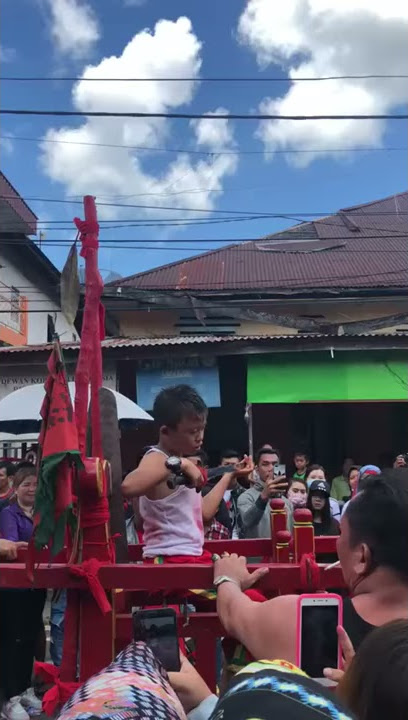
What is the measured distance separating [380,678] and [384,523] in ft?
2.91

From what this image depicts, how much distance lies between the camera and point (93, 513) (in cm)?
230

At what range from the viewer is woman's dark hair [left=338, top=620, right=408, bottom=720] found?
91 cm

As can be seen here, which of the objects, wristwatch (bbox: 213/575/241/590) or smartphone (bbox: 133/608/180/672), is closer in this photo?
smartphone (bbox: 133/608/180/672)

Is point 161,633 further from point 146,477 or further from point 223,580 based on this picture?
point 146,477

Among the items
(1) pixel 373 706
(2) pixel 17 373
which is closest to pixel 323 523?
(1) pixel 373 706

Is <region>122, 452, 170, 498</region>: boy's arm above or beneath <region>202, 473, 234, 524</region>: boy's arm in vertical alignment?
above

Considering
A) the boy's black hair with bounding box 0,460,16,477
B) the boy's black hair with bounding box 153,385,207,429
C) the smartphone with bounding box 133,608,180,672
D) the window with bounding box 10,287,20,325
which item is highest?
the window with bounding box 10,287,20,325

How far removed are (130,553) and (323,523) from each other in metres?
2.69

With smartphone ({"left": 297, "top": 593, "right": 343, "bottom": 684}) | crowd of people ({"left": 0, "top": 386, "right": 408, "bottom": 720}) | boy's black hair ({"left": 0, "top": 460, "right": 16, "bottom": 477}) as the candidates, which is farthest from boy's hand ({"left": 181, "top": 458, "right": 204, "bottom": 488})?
boy's black hair ({"left": 0, "top": 460, "right": 16, "bottom": 477})

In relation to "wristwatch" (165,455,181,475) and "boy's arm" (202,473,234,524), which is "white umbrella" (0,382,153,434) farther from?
"wristwatch" (165,455,181,475)

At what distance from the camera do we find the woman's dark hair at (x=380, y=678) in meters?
0.91

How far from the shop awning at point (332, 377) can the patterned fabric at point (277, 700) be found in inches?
386

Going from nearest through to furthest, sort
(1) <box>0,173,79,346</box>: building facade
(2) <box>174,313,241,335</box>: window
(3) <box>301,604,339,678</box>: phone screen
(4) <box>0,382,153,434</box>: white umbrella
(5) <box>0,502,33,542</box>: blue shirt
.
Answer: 1. (3) <box>301,604,339,678</box>: phone screen
2. (5) <box>0,502,33,542</box>: blue shirt
3. (4) <box>0,382,153,434</box>: white umbrella
4. (2) <box>174,313,241,335</box>: window
5. (1) <box>0,173,79,346</box>: building facade

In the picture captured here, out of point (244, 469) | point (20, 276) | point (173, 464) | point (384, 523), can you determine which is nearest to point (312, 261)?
point (20, 276)
